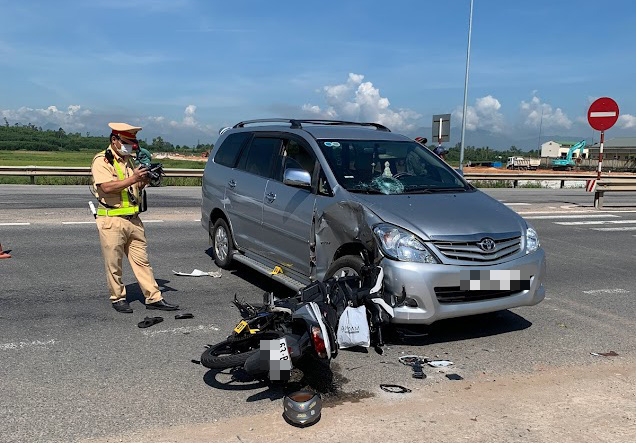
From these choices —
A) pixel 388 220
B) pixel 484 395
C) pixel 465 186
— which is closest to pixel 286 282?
pixel 388 220

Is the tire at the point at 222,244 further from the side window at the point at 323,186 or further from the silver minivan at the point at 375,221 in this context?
the side window at the point at 323,186

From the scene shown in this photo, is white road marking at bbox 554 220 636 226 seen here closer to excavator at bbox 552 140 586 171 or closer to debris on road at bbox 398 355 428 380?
debris on road at bbox 398 355 428 380

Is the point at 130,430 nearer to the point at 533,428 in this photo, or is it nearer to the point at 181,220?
the point at 533,428

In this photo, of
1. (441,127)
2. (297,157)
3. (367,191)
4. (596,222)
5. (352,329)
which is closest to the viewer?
(352,329)

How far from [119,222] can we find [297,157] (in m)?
1.96

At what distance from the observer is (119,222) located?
569 cm

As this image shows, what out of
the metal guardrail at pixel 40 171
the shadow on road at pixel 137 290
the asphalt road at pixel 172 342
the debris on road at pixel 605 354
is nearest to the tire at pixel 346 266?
the asphalt road at pixel 172 342

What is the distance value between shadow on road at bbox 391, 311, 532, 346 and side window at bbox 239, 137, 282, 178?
2.45 metres

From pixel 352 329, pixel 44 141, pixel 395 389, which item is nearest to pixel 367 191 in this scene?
pixel 352 329

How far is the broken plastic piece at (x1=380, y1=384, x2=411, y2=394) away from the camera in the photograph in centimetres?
419

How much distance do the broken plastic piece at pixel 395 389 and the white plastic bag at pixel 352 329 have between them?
0.34 m

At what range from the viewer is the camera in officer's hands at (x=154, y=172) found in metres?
5.60

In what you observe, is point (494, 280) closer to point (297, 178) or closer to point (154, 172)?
point (297, 178)

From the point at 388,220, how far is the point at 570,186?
31728mm
